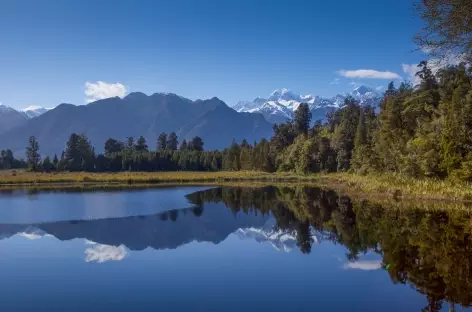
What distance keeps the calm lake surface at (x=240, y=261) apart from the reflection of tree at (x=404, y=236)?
0.20 ft

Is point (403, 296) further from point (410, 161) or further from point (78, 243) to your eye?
point (410, 161)

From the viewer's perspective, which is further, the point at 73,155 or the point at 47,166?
the point at 73,155

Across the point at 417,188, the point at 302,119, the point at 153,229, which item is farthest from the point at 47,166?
the point at 153,229

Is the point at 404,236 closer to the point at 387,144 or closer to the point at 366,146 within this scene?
the point at 387,144

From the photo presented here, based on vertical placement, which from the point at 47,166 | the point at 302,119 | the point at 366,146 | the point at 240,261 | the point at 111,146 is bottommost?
the point at 240,261

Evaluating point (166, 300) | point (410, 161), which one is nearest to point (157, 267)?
point (166, 300)

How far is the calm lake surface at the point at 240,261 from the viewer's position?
13383mm

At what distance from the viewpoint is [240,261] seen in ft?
63.1

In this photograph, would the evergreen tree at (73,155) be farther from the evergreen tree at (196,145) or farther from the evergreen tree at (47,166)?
the evergreen tree at (196,145)

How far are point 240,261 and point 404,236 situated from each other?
29.2ft

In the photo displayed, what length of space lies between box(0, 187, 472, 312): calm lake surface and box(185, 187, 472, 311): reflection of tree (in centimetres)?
6

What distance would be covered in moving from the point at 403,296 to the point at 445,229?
38.3ft

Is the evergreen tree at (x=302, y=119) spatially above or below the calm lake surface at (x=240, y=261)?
above

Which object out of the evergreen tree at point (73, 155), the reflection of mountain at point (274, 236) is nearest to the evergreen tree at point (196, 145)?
the evergreen tree at point (73, 155)
